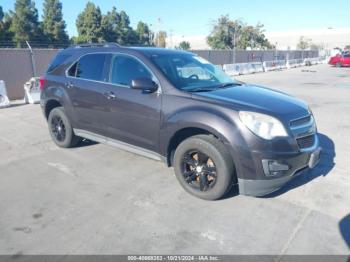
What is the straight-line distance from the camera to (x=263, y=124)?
3.45 meters

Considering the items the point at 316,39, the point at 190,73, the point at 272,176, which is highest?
the point at 316,39

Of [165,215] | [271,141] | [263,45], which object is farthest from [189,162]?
[263,45]

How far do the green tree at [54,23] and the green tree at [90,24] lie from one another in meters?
2.94

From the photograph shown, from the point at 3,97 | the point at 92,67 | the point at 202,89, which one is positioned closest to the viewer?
the point at 202,89

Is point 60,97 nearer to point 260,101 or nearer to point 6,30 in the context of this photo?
point 260,101

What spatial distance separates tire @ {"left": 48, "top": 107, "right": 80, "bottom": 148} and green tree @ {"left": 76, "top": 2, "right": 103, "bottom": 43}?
45.8m

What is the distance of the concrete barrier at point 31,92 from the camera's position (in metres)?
11.1

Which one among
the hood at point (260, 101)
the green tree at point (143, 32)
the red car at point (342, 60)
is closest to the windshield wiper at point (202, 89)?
the hood at point (260, 101)

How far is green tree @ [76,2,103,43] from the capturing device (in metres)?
48.6

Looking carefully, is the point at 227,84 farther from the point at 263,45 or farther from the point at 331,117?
the point at 263,45

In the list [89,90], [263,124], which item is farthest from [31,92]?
[263,124]

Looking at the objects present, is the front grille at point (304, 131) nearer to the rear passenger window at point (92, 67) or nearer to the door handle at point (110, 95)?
the door handle at point (110, 95)

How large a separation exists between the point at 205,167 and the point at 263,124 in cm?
87

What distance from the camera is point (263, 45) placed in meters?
60.3
